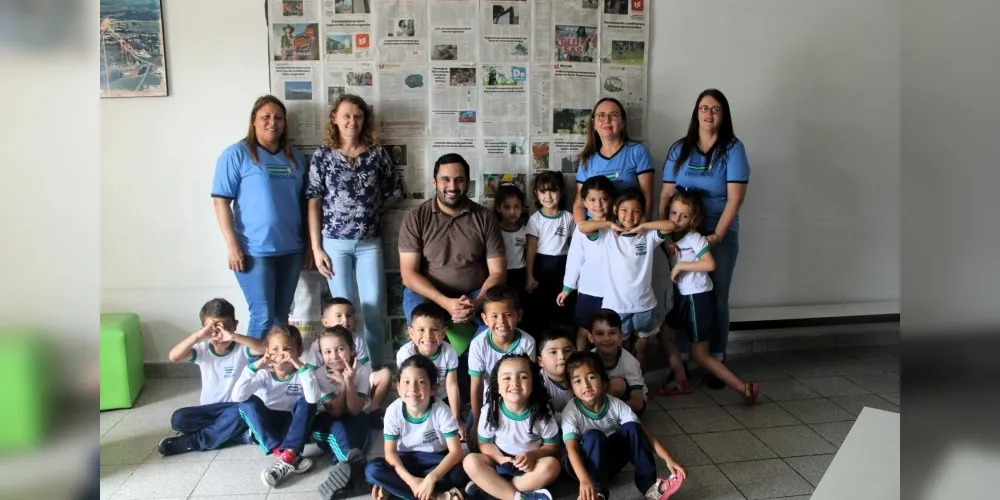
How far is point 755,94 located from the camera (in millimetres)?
3594

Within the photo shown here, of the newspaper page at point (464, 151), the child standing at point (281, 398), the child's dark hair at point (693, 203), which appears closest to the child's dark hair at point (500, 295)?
the child standing at point (281, 398)

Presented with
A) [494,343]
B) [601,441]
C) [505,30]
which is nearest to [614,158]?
[505,30]

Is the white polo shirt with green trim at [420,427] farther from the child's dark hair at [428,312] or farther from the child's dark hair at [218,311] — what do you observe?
the child's dark hair at [218,311]

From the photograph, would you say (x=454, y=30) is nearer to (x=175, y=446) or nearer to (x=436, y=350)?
(x=436, y=350)

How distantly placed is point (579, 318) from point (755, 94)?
161 cm

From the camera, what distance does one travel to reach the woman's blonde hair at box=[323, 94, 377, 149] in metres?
3.19

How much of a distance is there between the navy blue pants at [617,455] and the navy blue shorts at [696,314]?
1.00 metres

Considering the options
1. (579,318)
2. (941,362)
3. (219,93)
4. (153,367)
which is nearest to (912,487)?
(941,362)

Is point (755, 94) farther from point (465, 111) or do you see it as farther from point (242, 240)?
point (242, 240)

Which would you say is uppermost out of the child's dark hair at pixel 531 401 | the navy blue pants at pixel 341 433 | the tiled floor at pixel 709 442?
the child's dark hair at pixel 531 401

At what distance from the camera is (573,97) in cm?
347

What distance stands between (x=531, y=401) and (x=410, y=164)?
5.06 ft

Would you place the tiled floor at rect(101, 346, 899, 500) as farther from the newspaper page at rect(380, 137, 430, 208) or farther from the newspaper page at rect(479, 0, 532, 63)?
the newspaper page at rect(479, 0, 532, 63)

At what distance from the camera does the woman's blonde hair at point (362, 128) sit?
319cm
